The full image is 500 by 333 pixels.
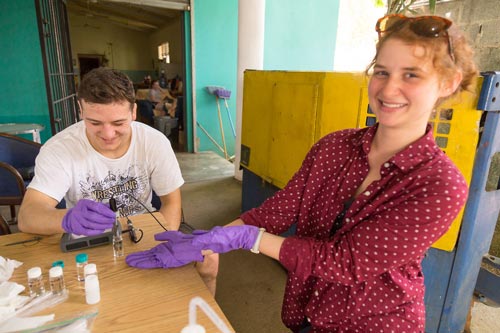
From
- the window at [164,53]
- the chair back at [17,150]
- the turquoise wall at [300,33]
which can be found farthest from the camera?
the window at [164,53]

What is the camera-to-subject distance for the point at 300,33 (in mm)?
4500

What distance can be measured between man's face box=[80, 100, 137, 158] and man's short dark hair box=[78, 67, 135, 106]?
0.02m

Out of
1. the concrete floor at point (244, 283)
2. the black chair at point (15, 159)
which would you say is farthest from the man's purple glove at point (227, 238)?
the black chair at point (15, 159)

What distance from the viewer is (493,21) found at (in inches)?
78.4

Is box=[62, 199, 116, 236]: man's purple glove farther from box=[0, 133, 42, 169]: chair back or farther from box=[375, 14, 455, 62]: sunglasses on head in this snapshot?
box=[0, 133, 42, 169]: chair back

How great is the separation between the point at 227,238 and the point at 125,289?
0.32 m

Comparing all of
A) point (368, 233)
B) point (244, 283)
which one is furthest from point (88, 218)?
point (244, 283)

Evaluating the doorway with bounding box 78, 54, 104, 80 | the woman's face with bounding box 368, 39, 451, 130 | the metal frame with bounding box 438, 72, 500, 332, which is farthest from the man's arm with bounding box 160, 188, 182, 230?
the doorway with bounding box 78, 54, 104, 80

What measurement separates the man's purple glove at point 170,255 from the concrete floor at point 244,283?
1019 millimetres

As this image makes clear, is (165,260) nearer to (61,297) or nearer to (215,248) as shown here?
(215,248)

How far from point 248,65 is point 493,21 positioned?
227 centimetres

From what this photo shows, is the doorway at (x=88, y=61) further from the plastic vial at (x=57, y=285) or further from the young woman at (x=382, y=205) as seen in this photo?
the young woman at (x=382, y=205)

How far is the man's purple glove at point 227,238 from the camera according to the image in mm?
969

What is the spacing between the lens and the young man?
1.16 m
